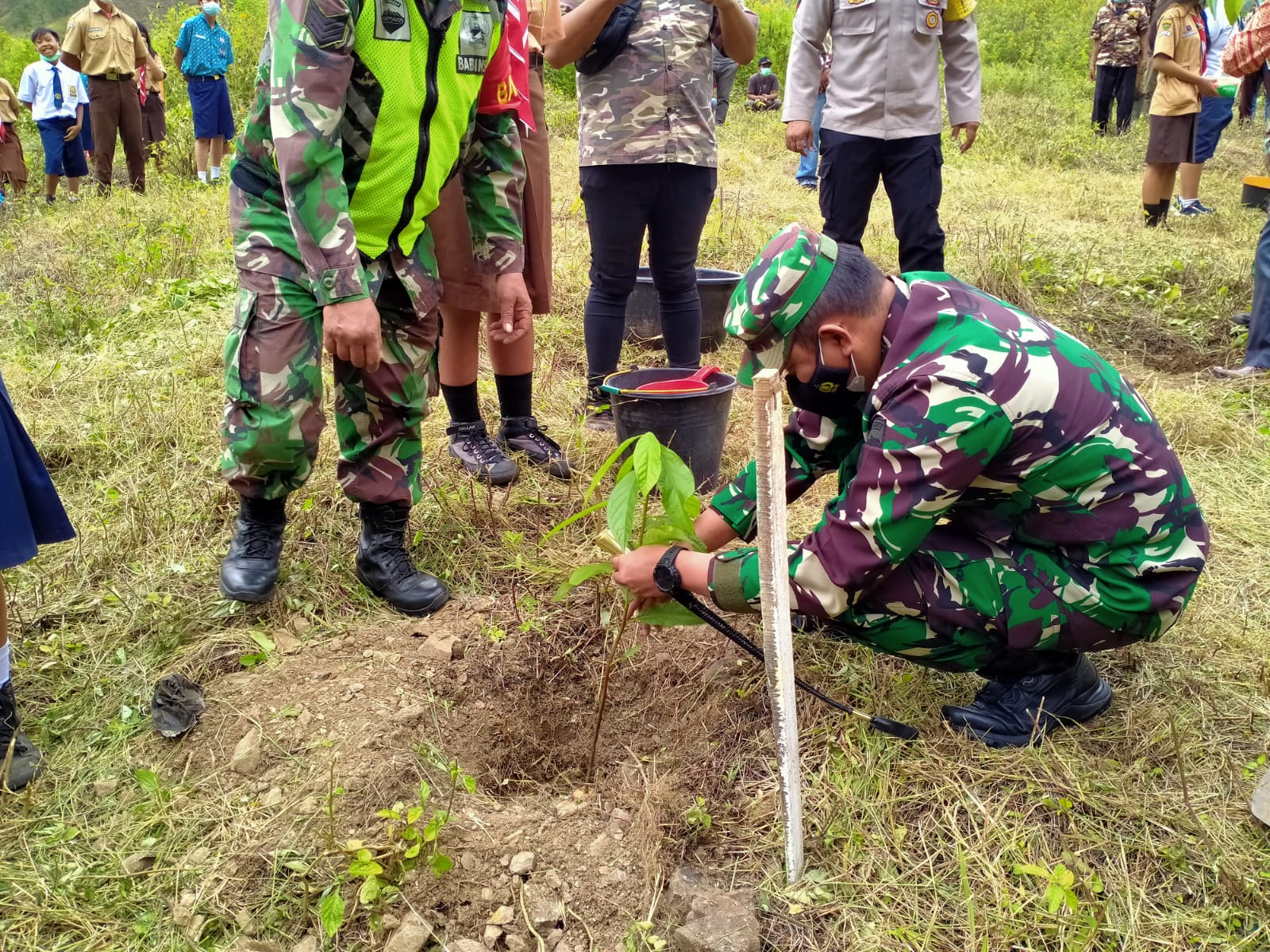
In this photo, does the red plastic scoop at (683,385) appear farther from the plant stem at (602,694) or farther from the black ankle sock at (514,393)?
the plant stem at (602,694)

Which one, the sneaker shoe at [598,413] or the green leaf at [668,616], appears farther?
→ the sneaker shoe at [598,413]

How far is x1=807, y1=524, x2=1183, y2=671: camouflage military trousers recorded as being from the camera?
5.57 feet

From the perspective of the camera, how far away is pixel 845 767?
5.84 ft

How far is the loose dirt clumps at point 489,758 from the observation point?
5.24ft

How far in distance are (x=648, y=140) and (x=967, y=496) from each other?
5.33 ft

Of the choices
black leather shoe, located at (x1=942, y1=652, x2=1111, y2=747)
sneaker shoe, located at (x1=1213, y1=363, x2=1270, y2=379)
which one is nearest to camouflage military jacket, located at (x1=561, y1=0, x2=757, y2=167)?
black leather shoe, located at (x1=942, y1=652, x2=1111, y2=747)

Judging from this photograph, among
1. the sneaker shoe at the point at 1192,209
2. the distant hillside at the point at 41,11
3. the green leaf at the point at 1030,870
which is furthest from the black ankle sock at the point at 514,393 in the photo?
the distant hillside at the point at 41,11

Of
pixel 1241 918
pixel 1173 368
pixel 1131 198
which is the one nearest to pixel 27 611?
pixel 1241 918

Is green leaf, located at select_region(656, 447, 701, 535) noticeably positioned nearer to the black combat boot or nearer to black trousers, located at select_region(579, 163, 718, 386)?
the black combat boot

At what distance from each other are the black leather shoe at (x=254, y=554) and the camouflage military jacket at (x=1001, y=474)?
1145 mm

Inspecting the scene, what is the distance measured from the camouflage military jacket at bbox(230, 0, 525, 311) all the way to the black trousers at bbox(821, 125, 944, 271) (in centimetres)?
163

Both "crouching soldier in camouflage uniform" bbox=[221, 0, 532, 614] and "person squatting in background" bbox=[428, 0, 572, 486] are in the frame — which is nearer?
"crouching soldier in camouflage uniform" bbox=[221, 0, 532, 614]

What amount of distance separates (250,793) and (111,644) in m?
0.66

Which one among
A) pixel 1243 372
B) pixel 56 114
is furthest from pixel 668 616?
→ pixel 56 114
